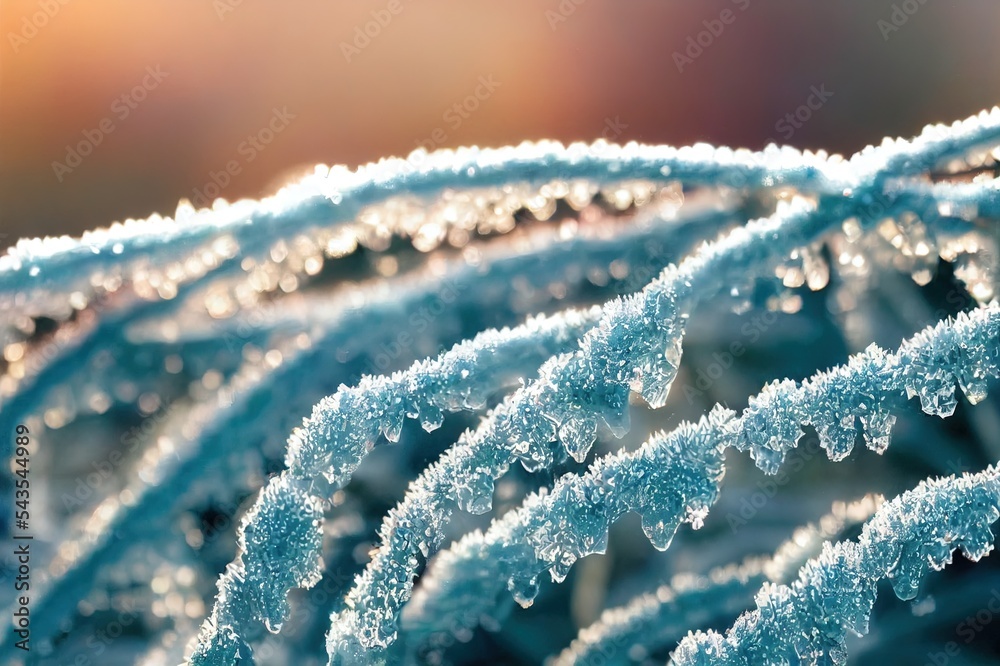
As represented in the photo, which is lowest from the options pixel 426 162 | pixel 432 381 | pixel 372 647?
pixel 372 647

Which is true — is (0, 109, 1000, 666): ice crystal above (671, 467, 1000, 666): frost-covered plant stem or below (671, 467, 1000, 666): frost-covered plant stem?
above

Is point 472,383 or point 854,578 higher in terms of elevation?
point 472,383

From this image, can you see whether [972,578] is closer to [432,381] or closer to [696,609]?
[696,609]

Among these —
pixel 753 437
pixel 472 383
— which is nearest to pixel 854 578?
pixel 753 437

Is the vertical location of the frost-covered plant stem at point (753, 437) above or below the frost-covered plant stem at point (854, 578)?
above

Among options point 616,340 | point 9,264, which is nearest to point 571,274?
point 616,340

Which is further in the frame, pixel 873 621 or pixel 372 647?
pixel 873 621

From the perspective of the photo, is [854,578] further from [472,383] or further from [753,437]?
[472,383]

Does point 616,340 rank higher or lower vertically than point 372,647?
higher

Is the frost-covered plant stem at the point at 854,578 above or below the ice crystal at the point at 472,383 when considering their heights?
below

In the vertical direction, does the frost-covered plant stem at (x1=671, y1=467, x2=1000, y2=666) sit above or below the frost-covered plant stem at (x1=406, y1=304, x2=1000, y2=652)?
below
